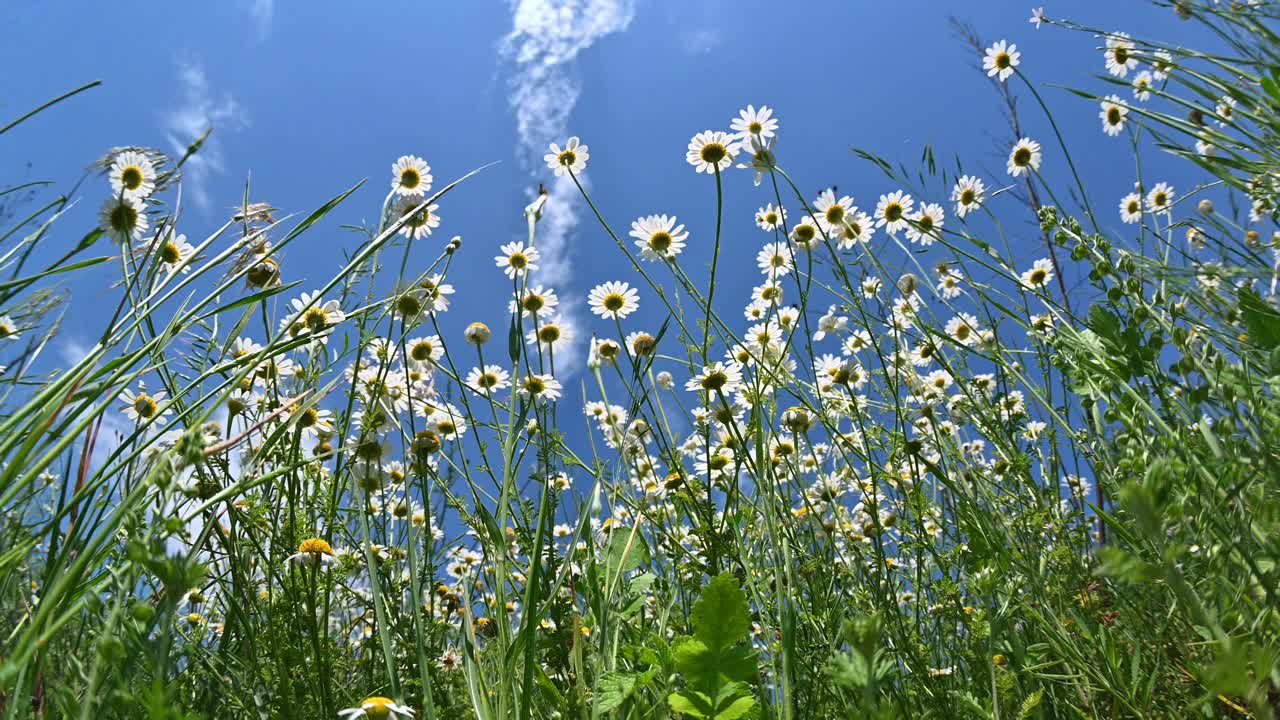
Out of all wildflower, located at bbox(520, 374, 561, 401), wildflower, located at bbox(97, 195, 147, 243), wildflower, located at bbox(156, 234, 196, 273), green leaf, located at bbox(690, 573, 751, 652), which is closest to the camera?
green leaf, located at bbox(690, 573, 751, 652)

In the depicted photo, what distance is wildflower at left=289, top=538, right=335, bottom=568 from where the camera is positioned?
137cm

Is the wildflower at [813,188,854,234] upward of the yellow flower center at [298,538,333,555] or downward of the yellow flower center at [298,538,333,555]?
upward

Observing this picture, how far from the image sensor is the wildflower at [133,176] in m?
1.31

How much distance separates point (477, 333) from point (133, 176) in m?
1.03

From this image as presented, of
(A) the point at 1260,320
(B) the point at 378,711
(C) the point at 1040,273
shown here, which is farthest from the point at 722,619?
(C) the point at 1040,273

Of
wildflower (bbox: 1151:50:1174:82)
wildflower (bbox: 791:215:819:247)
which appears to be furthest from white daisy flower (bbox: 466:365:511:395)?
wildflower (bbox: 1151:50:1174:82)

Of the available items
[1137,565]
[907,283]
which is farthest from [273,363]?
[907,283]

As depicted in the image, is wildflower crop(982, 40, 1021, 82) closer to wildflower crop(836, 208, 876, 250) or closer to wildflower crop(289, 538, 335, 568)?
wildflower crop(836, 208, 876, 250)

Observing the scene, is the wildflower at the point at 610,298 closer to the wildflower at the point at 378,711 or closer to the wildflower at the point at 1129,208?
the wildflower at the point at 378,711

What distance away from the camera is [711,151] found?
7.55 feet

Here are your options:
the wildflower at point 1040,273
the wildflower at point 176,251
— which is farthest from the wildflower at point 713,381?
the wildflower at point 1040,273

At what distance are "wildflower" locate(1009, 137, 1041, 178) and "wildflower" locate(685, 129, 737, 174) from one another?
167cm

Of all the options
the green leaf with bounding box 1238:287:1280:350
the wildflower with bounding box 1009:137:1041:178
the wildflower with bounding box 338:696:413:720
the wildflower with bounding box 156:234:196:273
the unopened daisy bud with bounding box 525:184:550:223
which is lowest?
the wildflower with bounding box 338:696:413:720

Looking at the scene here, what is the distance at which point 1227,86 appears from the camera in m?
1.25
